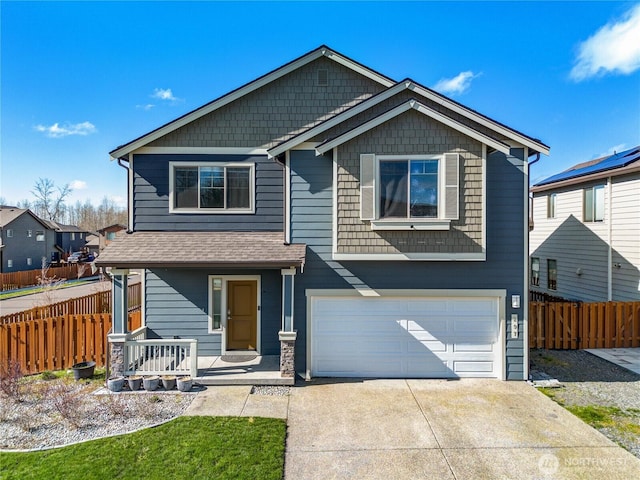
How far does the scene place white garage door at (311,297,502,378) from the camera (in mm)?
7914

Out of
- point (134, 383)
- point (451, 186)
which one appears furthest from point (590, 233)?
point (134, 383)

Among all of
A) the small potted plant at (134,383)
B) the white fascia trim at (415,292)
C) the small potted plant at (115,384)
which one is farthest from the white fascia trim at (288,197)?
the small potted plant at (115,384)

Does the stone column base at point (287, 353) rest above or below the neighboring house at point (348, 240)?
below

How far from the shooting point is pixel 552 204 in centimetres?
1557

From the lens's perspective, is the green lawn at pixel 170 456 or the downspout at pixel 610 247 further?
the downspout at pixel 610 247

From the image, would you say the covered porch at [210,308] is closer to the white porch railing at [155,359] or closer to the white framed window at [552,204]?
the white porch railing at [155,359]

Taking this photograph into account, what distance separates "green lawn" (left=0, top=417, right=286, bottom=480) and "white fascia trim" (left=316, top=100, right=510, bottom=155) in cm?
572

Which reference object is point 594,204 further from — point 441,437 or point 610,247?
point 441,437

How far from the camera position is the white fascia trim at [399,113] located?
24.2ft

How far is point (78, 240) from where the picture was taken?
4569cm

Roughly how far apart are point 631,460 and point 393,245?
198 inches

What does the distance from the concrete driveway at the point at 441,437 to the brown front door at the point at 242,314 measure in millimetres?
2319

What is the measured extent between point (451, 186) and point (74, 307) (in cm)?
1343

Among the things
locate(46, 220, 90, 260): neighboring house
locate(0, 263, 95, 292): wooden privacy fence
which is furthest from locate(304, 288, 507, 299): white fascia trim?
locate(46, 220, 90, 260): neighboring house
